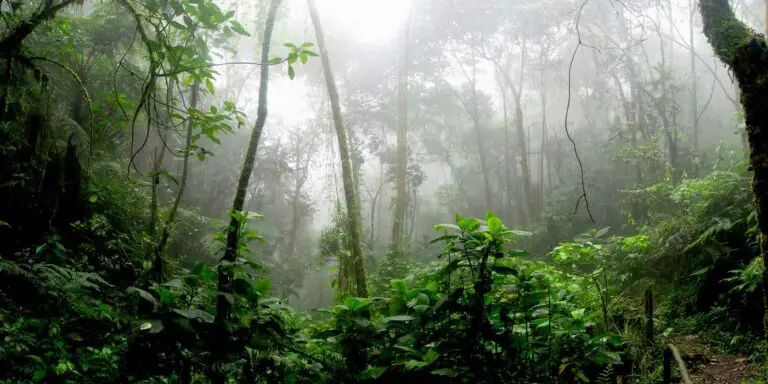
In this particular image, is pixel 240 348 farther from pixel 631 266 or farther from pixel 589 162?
pixel 589 162

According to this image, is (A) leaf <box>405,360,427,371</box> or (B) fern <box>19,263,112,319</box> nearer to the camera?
(A) leaf <box>405,360,427,371</box>

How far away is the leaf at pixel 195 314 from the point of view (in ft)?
9.75

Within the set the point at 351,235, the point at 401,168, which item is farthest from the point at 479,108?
the point at 351,235

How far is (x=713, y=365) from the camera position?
14.4 ft

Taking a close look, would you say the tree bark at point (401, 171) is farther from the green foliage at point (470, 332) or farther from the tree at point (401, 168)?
the green foliage at point (470, 332)

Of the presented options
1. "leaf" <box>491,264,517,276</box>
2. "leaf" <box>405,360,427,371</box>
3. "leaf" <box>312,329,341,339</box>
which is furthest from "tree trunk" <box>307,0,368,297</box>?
"leaf" <box>491,264,517,276</box>

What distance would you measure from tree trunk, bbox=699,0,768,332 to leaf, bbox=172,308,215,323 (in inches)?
132

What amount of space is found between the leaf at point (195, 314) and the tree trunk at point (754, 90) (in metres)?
3.36

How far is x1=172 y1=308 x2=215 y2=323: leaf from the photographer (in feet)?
9.75

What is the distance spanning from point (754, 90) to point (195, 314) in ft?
12.1

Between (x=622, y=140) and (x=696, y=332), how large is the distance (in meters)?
15.3

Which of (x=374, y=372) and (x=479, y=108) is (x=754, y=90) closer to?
(x=374, y=372)

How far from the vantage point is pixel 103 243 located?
6.33 m

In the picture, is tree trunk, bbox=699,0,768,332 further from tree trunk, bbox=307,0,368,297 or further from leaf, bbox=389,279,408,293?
tree trunk, bbox=307,0,368,297
